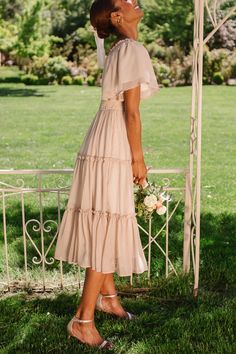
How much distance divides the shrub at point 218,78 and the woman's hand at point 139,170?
19.0 metres

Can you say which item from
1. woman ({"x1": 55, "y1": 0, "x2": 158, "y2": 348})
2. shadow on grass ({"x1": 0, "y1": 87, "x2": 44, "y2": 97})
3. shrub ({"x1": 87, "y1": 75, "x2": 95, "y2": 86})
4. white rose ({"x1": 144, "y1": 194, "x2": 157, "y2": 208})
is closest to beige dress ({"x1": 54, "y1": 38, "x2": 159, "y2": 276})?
woman ({"x1": 55, "y1": 0, "x2": 158, "y2": 348})

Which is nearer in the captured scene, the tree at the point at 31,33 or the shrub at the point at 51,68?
the tree at the point at 31,33

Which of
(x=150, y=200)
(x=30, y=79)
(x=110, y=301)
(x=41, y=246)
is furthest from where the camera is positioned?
(x=30, y=79)

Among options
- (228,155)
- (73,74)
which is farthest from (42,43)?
(228,155)

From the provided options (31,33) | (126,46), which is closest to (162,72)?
(31,33)

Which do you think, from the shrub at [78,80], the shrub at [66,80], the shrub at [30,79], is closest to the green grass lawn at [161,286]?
the shrub at [78,80]

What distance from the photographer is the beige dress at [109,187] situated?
10.6 feet

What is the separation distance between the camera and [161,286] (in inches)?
166

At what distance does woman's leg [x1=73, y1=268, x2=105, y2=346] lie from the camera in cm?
338

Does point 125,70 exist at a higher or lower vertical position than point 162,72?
higher

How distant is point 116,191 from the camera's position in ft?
10.7

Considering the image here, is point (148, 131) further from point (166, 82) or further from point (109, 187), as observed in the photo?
point (166, 82)

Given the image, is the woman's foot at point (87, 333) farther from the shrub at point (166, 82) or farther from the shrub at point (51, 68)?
the shrub at point (51, 68)

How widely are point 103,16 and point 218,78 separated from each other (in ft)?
62.6
